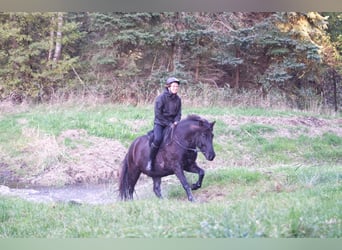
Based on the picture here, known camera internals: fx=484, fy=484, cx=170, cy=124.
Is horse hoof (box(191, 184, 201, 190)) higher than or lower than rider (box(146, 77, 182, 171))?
lower

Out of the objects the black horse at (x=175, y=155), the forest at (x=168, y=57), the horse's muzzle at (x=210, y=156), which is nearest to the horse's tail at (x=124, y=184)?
the black horse at (x=175, y=155)

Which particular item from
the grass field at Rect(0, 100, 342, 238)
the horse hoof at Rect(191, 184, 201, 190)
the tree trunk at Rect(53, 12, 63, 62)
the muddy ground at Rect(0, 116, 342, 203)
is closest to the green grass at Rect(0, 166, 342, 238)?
the grass field at Rect(0, 100, 342, 238)

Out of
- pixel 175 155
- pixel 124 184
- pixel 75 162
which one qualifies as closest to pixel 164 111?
pixel 175 155

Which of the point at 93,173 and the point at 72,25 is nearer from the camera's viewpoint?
the point at 93,173

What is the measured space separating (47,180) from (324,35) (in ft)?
14.3

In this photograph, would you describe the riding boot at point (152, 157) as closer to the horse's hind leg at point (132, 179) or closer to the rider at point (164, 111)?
the rider at point (164, 111)

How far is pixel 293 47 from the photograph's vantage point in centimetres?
735

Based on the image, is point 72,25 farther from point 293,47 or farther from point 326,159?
point 326,159

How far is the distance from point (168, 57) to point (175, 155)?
9.02 feet

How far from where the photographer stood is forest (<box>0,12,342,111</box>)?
23.0 feet

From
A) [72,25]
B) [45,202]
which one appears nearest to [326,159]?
[45,202]

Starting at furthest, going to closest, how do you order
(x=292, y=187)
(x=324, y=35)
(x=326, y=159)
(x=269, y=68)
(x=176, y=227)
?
(x=269, y=68) → (x=324, y=35) → (x=326, y=159) → (x=292, y=187) → (x=176, y=227)

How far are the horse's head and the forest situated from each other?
161 cm

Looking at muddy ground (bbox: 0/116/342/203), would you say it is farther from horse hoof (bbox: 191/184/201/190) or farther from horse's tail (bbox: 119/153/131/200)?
horse hoof (bbox: 191/184/201/190)
